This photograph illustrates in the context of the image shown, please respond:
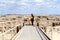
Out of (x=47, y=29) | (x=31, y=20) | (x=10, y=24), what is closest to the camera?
(x=47, y=29)

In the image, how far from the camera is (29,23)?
26.9 m

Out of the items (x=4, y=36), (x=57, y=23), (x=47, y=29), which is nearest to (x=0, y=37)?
(x=4, y=36)

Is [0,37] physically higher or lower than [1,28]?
higher

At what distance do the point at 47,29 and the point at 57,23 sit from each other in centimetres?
1888

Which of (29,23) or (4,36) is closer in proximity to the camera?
(4,36)

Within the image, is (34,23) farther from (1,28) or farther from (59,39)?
(59,39)

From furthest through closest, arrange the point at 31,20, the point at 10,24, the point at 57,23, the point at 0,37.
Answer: the point at 57,23 → the point at 10,24 → the point at 31,20 → the point at 0,37

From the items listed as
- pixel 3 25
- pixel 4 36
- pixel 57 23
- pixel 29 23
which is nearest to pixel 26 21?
pixel 29 23

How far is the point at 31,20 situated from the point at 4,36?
1509cm

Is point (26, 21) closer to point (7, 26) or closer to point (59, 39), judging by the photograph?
point (7, 26)

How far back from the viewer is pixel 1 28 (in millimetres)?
30531

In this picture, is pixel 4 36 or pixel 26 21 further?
pixel 26 21

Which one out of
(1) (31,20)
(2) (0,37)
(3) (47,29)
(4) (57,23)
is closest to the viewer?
(2) (0,37)

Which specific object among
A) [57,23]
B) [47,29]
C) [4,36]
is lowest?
[57,23]
